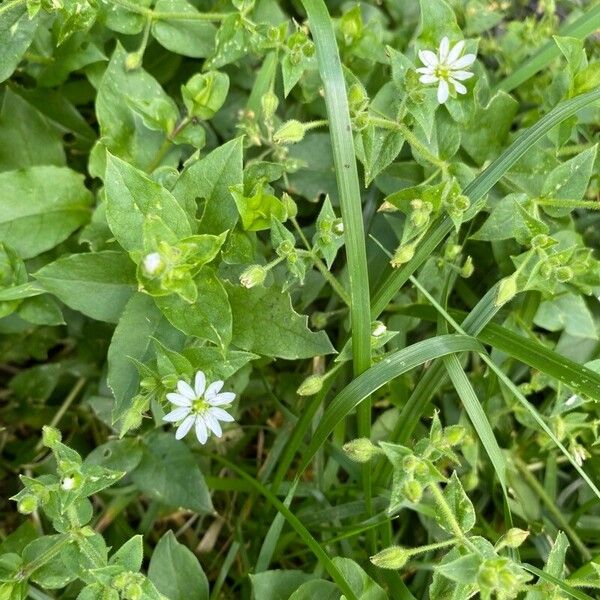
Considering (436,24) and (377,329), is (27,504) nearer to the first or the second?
(377,329)

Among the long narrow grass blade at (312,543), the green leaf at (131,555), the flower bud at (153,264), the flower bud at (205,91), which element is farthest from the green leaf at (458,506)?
the flower bud at (205,91)

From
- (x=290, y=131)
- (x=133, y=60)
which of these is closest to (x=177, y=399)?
(x=290, y=131)

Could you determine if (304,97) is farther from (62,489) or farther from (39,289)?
(62,489)

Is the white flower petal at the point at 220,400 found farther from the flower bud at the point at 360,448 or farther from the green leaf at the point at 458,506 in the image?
the green leaf at the point at 458,506

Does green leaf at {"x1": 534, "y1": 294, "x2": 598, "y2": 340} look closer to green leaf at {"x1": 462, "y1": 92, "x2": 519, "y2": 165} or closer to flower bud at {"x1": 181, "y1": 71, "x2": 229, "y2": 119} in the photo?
green leaf at {"x1": 462, "y1": 92, "x2": 519, "y2": 165}

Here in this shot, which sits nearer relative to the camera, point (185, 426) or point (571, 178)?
point (185, 426)

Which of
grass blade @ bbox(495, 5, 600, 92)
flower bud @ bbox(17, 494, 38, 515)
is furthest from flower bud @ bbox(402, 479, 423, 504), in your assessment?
grass blade @ bbox(495, 5, 600, 92)
